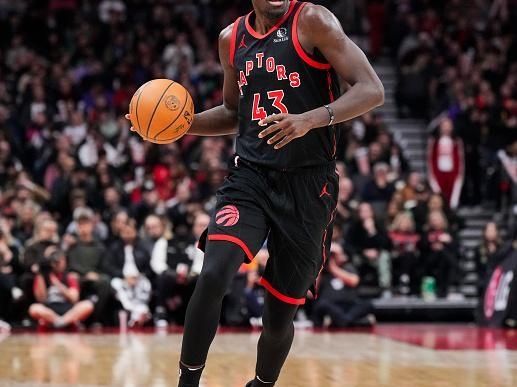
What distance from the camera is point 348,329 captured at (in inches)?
491

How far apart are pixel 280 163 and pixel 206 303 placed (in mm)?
785

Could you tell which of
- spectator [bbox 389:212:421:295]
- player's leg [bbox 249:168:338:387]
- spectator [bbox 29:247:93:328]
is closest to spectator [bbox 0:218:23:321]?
spectator [bbox 29:247:93:328]

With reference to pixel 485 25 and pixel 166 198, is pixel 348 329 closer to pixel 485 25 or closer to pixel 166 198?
pixel 166 198

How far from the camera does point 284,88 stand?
523cm

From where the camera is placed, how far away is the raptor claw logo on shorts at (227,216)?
507 centimetres

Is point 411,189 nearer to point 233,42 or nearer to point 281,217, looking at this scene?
point 233,42

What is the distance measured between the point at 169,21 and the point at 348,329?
885 centimetres

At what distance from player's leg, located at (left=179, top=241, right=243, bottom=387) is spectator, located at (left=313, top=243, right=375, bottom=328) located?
7.81 metres

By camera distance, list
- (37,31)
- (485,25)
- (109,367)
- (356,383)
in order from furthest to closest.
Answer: (485,25) → (37,31) → (109,367) → (356,383)

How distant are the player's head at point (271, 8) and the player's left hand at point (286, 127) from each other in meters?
0.68

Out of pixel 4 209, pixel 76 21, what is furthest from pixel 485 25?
pixel 4 209

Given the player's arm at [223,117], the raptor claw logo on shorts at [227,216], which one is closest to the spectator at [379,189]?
the player's arm at [223,117]

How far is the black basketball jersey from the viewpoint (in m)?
5.21

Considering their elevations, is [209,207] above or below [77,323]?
above
